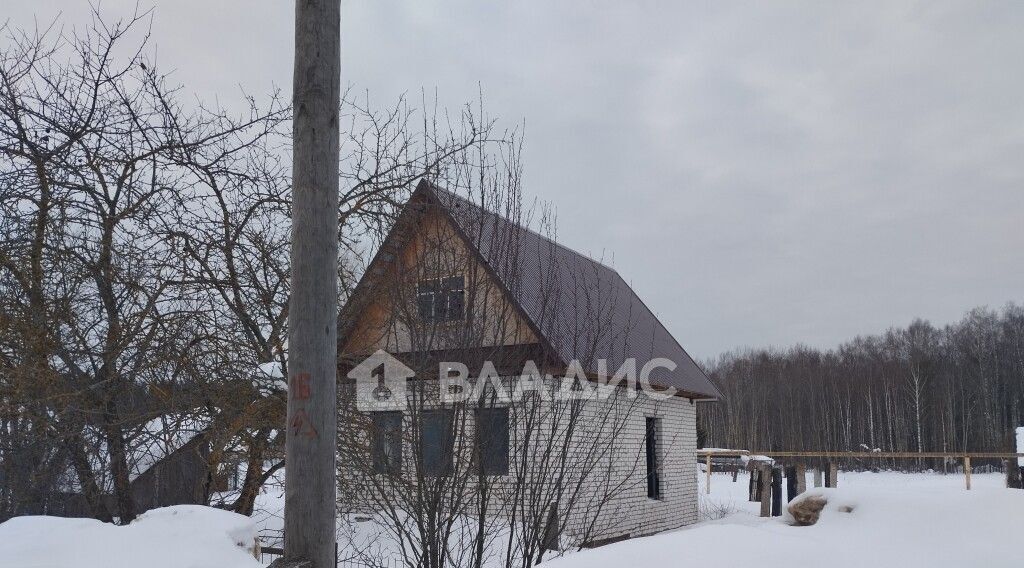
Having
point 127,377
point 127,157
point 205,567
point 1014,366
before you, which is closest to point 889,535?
point 205,567

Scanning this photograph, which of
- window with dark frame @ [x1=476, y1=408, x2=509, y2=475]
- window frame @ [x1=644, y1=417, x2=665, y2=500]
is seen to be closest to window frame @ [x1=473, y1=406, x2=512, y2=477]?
window with dark frame @ [x1=476, y1=408, x2=509, y2=475]

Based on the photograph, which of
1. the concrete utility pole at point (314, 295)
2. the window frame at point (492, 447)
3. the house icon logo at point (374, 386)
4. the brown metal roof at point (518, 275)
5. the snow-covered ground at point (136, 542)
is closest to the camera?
the concrete utility pole at point (314, 295)

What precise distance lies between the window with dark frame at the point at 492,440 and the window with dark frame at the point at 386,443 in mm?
619

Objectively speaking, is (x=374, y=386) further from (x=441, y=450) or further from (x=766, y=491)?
(x=766, y=491)

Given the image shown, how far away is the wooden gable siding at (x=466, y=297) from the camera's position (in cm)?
571

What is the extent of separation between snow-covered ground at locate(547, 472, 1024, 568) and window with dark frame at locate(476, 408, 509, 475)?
2018mm

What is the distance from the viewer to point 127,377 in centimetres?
740

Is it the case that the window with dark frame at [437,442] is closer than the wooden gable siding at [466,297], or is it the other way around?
the window with dark frame at [437,442]

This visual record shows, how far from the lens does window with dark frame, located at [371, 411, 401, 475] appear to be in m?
5.74

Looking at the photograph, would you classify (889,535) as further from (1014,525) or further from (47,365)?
(47,365)

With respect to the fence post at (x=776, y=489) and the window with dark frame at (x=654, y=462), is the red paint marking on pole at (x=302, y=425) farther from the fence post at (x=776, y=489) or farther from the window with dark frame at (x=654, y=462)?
the fence post at (x=776, y=489)

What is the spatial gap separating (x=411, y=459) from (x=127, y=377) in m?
3.43

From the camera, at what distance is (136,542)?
14.9ft

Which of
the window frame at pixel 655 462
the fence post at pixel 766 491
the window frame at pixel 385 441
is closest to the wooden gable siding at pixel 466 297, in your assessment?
the window frame at pixel 385 441
